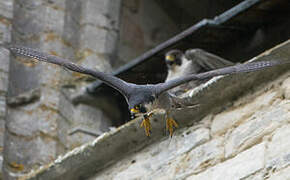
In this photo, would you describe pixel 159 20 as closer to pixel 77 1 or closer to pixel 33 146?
pixel 77 1

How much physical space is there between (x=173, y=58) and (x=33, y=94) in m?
1.10

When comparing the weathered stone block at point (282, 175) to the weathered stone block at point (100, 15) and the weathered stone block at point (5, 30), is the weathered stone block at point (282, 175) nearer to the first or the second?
the weathered stone block at point (5, 30)

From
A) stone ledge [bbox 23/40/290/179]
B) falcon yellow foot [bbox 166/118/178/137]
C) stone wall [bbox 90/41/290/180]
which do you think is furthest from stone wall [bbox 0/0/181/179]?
falcon yellow foot [bbox 166/118/178/137]

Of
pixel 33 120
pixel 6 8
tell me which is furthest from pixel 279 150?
pixel 6 8

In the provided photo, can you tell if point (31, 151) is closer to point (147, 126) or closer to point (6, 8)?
point (6, 8)

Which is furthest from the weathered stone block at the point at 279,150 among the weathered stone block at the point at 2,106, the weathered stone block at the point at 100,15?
the weathered stone block at the point at 100,15

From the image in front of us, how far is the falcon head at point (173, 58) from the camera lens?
265 inches

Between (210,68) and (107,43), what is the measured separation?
1840mm

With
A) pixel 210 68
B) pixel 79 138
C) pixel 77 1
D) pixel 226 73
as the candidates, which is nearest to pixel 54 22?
pixel 77 1

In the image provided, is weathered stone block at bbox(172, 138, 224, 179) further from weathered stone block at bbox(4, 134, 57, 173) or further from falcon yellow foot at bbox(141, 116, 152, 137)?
weathered stone block at bbox(4, 134, 57, 173)

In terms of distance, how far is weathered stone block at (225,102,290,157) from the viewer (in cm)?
514

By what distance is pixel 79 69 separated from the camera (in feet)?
17.6

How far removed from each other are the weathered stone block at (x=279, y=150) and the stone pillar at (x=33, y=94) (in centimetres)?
215

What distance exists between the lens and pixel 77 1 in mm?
7918
